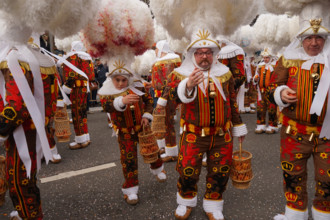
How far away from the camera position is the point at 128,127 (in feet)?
9.50

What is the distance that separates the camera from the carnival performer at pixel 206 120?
89.8 inches

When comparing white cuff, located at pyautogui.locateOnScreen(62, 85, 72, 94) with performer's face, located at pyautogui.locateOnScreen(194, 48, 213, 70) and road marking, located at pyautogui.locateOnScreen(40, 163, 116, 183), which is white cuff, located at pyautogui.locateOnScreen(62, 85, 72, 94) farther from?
performer's face, located at pyautogui.locateOnScreen(194, 48, 213, 70)

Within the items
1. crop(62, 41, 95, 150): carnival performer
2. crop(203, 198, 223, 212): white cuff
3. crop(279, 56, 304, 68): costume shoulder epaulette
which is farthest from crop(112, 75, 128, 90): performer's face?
crop(62, 41, 95, 150): carnival performer

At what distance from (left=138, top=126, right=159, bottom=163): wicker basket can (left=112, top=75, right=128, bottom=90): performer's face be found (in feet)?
1.77

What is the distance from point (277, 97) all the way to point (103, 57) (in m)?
1.83

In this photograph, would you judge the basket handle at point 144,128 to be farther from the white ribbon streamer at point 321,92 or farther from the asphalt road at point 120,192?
the white ribbon streamer at point 321,92

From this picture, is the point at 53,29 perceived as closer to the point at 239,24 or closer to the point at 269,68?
the point at 239,24

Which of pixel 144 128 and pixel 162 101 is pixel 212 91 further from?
pixel 144 128

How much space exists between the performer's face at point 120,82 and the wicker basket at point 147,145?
1.77 ft

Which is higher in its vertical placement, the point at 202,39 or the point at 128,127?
the point at 202,39

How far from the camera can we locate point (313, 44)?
6.78 feet

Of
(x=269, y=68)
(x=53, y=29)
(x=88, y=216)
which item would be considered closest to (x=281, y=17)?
(x=269, y=68)

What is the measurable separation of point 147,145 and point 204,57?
122 centimetres

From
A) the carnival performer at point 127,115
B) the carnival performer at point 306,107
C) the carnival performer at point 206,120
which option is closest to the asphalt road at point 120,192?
the carnival performer at point 127,115
